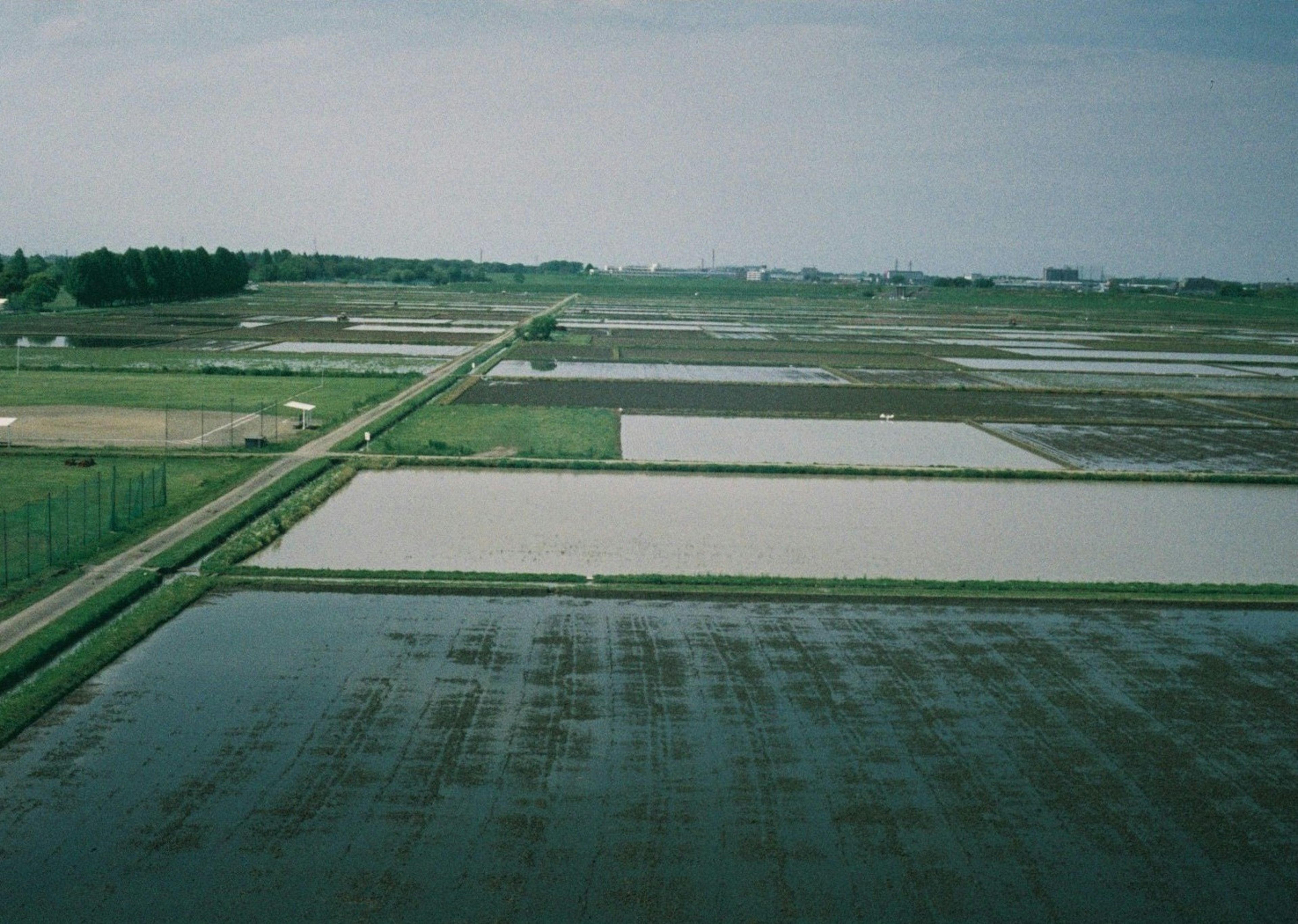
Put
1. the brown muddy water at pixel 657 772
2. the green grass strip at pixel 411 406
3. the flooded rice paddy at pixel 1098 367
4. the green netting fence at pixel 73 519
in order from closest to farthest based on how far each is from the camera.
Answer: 1. the brown muddy water at pixel 657 772
2. the green netting fence at pixel 73 519
3. the green grass strip at pixel 411 406
4. the flooded rice paddy at pixel 1098 367

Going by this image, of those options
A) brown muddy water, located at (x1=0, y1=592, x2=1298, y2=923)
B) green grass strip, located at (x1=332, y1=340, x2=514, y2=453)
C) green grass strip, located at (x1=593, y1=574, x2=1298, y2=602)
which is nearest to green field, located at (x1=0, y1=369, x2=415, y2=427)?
green grass strip, located at (x1=332, y1=340, x2=514, y2=453)

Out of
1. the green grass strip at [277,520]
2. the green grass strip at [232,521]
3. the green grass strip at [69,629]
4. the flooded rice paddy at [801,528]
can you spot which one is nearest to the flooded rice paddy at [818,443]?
the flooded rice paddy at [801,528]

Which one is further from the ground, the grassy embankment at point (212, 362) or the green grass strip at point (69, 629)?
the grassy embankment at point (212, 362)

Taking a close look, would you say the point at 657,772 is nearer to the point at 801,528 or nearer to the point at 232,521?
the point at 801,528

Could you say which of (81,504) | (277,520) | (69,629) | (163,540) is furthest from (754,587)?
(81,504)

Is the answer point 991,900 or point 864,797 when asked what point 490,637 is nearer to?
point 864,797

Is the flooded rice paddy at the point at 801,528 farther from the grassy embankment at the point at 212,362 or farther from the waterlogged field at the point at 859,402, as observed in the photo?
the grassy embankment at the point at 212,362
